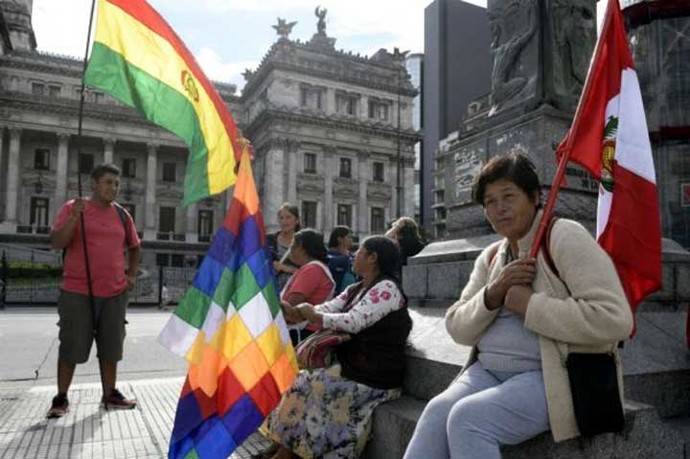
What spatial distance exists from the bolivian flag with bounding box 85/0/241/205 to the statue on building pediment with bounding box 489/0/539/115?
3.22 metres

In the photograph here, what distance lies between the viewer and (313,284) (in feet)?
13.7

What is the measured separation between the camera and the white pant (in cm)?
195

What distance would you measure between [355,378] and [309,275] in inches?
47.5

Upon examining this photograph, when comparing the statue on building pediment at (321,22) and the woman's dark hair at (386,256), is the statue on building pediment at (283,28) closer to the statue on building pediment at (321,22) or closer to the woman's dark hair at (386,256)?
the statue on building pediment at (321,22)

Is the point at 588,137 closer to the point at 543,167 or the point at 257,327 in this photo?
the point at 257,327

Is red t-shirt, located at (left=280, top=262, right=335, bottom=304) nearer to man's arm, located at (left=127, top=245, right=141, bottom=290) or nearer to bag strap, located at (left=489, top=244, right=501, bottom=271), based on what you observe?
man's arm, located at (left=127, top=245, right=141, bottom=290)

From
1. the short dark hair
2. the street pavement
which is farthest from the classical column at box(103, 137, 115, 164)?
the short dark hair

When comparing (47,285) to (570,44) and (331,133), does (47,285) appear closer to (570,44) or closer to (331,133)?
(331,133)

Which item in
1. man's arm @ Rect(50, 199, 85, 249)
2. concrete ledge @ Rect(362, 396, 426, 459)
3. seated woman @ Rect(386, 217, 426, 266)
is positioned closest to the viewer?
concrete ledge @ Rect(362, 396, 426, 459)

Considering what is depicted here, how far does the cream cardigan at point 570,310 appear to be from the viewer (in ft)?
6.30

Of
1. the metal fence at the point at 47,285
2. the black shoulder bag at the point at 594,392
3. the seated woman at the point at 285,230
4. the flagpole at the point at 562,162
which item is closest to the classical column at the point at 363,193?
the metal fence at the point at 47,285

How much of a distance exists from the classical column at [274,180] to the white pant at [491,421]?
126 feet

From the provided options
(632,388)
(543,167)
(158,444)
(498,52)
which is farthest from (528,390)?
(498,52)

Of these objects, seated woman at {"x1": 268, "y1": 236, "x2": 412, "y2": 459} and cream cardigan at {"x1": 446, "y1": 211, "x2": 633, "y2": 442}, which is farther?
seated woman at {"x1": 268, "y1": 236, "x2": 412, "y2": 459}
